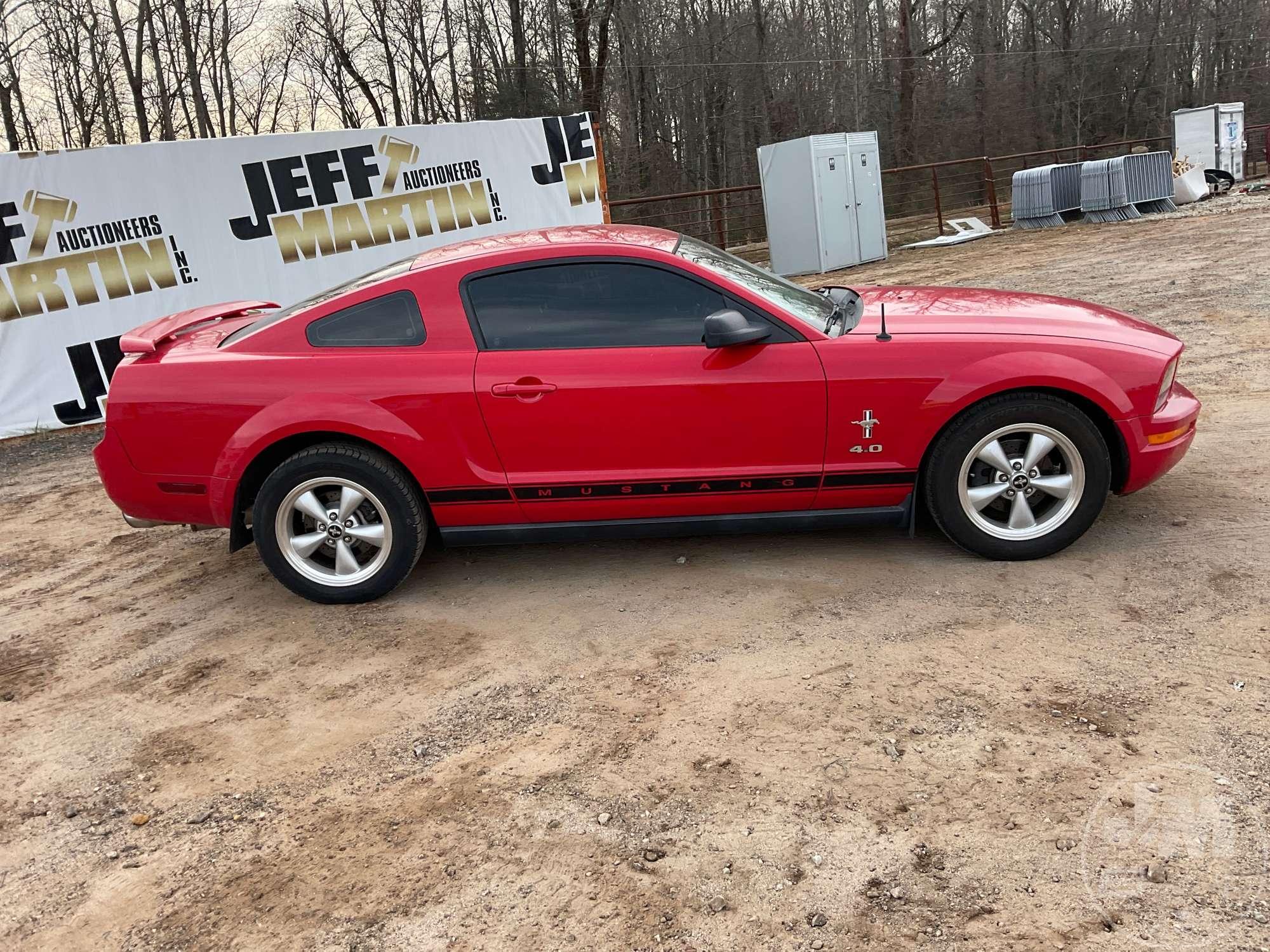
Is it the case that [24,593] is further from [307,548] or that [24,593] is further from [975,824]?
[975,824]

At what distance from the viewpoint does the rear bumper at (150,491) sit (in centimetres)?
419

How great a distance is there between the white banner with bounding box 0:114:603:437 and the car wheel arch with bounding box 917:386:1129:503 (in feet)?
24.3

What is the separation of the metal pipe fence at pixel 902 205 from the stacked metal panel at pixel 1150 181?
2449mm

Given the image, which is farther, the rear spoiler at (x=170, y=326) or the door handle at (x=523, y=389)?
the rear spoiler at (x=170, y=326)

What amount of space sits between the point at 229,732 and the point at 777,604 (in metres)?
2.12

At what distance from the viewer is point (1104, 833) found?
245cm

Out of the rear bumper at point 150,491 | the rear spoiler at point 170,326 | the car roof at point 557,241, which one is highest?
the car roof at point 557,241

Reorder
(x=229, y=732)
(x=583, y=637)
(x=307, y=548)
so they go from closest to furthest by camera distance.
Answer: (x=229, y=732), (x=583, y=637), (x=307, y=548)

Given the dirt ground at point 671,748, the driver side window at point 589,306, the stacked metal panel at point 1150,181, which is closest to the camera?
the dirt ground at point 671,748

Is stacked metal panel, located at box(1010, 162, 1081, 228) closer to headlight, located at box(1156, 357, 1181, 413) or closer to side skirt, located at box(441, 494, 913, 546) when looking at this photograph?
headlight, located at box(1156, 357, 1181, 413)

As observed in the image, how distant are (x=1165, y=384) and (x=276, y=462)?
3.79 meters

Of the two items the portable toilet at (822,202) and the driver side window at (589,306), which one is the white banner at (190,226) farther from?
the portable toilet at (822,202)

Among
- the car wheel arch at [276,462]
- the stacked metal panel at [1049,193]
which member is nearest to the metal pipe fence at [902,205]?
the stacked metal panel at [1049,193]

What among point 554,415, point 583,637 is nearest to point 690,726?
point 583,637
